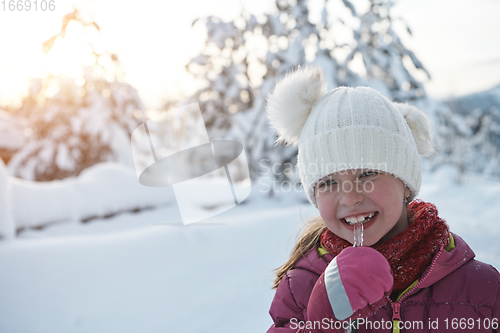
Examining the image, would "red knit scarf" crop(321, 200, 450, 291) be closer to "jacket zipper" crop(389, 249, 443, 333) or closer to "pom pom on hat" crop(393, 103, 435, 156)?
"jacket zipper" crop(389, 249, 443, 333)

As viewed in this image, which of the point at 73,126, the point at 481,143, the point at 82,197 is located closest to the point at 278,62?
the point at 82,197

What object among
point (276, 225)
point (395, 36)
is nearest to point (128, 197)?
point (276, 225)

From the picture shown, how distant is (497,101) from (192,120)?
1164 centimetres

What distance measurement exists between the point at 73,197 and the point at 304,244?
3.38 m

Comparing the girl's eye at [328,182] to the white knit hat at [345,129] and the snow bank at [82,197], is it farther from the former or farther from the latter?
the snow bank at [82,197]

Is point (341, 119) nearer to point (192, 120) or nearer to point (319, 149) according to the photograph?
point (319, 149)

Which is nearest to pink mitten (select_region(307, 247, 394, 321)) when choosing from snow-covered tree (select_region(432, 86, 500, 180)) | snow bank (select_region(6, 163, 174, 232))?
snow bank (select_region(6, 163, 174, 232))

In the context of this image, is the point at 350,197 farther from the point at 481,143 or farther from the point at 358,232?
the point at 481,143

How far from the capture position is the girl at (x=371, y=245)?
1020 millimetres

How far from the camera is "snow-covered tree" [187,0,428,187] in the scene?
5297 mm

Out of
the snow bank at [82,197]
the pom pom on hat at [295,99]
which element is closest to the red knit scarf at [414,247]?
the pom pom on hat at [295,99]

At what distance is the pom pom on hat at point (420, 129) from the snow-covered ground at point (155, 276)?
726mm

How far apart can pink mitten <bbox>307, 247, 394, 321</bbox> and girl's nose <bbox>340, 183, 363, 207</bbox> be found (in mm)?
179

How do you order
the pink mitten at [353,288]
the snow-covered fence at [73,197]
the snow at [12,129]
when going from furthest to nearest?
the snow at [12,129], the snow-covered fence at [73,197], the pink mitten at [353,288]
